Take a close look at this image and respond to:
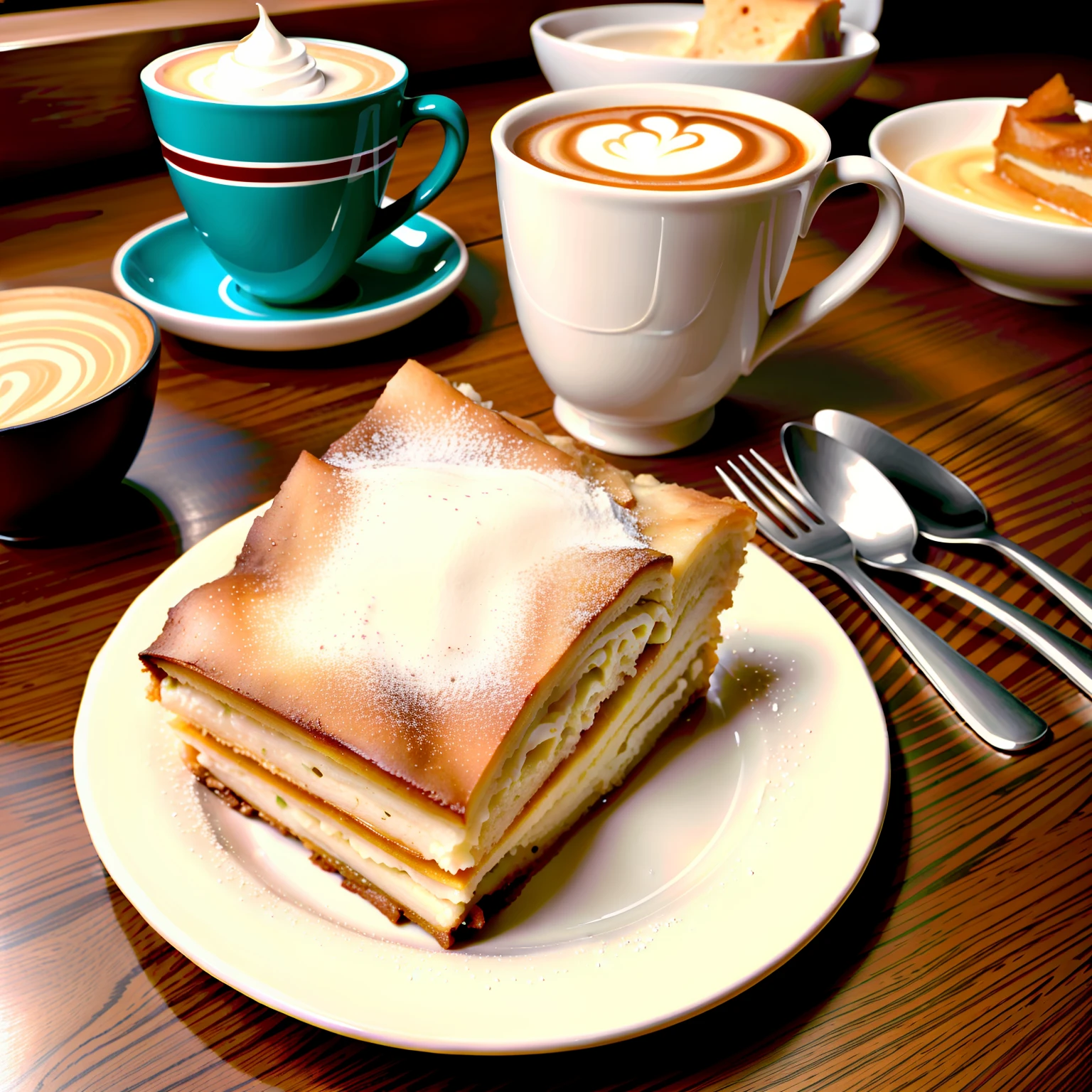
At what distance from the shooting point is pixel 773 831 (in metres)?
0.66

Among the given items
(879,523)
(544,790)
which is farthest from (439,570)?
(879,523)

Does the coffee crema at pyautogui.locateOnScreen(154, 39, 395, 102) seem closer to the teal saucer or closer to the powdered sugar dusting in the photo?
the teal saucer

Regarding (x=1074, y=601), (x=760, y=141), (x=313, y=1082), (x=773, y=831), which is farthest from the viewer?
(x=760, y=141)

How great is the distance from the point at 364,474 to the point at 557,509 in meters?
0.16

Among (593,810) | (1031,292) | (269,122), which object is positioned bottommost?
(593,810)

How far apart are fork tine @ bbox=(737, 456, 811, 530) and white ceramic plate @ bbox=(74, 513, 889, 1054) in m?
0.16

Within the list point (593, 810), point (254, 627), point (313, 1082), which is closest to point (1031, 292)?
point (593, 810)

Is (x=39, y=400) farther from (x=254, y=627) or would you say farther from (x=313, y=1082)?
(x=313, y=1082)

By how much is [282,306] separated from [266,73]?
0.91ft

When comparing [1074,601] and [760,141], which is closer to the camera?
[1074,601]

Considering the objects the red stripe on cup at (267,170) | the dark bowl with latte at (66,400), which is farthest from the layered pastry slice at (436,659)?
the red stripe on cup at (267,170)

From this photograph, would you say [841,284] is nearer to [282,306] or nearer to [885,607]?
[885,607]

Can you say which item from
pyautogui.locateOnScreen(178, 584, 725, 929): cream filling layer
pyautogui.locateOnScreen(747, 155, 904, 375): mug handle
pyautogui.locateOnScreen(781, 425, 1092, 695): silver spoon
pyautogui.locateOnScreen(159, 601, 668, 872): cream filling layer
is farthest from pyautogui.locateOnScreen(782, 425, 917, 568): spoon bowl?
pyautogui.locateOnScreen(159, 601, 668, 872): cream filling layer

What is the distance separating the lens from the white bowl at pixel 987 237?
47.9 inches
